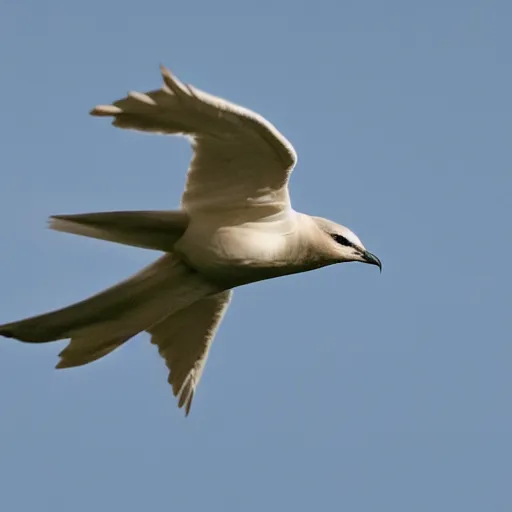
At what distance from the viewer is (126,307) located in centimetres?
1309

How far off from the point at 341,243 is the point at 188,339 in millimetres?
2147

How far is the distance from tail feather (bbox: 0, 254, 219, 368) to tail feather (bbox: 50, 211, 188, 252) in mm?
321

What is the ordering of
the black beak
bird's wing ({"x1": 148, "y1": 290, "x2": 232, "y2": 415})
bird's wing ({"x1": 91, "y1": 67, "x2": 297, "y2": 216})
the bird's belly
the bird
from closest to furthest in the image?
1. bird's wing ({"x1": 91, "y1": 67, "x2": 297, "y2": 216})
2. the bird
3. the bird's belly
4. the black beak
5. bird's wing ({"x1": 148, "y1": 290, "x2": 232, "y2": 415})

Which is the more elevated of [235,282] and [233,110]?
[233,110]

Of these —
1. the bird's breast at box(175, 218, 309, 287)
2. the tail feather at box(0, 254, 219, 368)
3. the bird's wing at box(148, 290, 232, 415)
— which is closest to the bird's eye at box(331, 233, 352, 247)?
the bird's breast at box(175, 218, 309, 287)

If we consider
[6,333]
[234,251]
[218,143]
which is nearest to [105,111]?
[218,143]

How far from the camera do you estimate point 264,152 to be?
483 inches

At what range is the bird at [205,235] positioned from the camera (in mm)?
12094

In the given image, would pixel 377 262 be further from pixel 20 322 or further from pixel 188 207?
pixel 20 322

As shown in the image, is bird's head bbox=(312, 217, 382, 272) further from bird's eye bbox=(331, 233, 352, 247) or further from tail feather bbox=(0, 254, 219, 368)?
tail feather bbox=(0, 254, 219, 368)

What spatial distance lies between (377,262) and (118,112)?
10.5 ft

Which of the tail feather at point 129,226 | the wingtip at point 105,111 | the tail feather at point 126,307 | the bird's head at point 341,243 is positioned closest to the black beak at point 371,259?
the bird's head at point 341,243

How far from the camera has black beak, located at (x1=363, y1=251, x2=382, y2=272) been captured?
1351 cm

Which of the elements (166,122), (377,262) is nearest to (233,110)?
(166,122)
